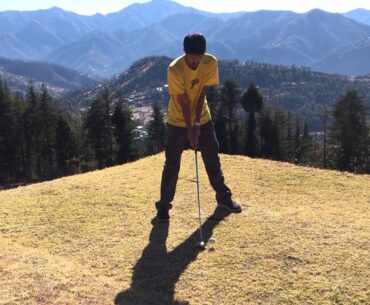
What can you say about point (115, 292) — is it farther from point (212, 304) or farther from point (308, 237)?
point (308, 237)

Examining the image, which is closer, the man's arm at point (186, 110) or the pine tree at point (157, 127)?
the man's arm at point (186, 110)

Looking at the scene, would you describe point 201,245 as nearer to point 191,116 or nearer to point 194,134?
point 194,134

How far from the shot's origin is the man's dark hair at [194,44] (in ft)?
25.8

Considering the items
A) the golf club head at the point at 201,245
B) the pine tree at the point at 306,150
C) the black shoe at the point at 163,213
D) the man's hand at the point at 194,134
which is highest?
the man's hand at the point at 194,134

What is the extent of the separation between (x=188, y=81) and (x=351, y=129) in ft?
163

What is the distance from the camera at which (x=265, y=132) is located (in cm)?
7338

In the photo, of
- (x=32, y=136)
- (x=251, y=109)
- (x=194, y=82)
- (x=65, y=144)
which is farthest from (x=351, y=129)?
(x=194, y=82)

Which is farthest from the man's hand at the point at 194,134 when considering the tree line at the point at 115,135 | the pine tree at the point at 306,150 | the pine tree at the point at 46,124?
the pine tree at the point at 306,150

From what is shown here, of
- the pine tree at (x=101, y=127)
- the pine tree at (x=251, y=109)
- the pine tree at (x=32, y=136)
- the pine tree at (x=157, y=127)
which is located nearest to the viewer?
the pine tree at (x=101, y=127)

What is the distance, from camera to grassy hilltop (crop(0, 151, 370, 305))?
6.66m

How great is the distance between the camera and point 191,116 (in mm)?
8742

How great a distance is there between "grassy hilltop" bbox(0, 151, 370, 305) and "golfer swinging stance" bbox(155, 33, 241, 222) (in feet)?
2.33

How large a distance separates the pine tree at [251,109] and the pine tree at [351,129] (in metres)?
13.8

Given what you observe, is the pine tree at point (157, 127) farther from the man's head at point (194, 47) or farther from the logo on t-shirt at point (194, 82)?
the man's head at point (194, 47)
